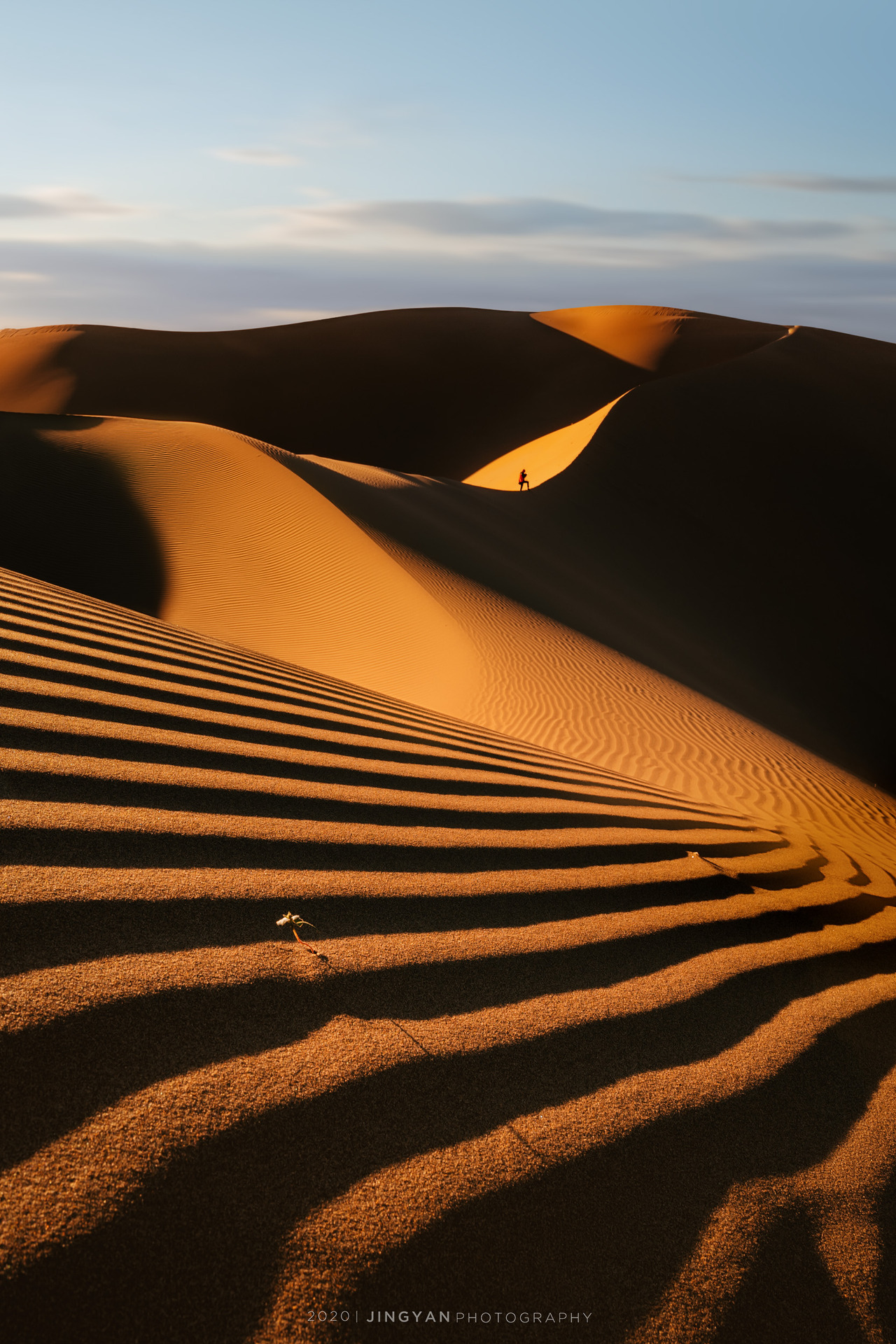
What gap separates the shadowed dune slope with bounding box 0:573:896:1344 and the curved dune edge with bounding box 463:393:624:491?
15.8 metres

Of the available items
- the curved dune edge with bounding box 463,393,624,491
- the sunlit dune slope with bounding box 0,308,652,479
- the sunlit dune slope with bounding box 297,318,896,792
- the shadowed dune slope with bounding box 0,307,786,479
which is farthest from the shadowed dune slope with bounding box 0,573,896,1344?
the shadowed dune slope with bounding box 0,307,786,479

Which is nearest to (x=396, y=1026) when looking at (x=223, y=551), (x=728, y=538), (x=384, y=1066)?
(x=384, y=1066)

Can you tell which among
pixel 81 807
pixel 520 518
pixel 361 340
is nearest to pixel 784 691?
pixel 520 518

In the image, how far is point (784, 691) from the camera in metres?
14.5

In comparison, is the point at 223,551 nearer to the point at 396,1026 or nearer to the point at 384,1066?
the point at 396,1026

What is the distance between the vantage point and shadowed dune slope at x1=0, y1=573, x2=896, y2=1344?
50.4 inches

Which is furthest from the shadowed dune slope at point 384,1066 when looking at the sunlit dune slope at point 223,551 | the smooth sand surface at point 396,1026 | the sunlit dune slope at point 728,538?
the sunlit dune slope at point 728,538

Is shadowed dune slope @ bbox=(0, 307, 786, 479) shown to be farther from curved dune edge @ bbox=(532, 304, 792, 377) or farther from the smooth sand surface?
the smooth sand surface

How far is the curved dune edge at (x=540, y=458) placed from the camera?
68.6ft

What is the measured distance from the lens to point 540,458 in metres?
24.1

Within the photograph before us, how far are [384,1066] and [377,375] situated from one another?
128 feet

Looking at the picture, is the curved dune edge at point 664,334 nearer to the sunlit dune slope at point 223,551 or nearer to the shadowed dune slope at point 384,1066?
the sunlit dune slope at point 223,551

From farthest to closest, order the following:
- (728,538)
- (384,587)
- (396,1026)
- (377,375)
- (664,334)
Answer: (664,334), (377,375), (728,538), (384,587), (396,1026)

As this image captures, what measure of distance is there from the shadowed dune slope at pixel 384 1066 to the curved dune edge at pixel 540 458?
15808 mm
